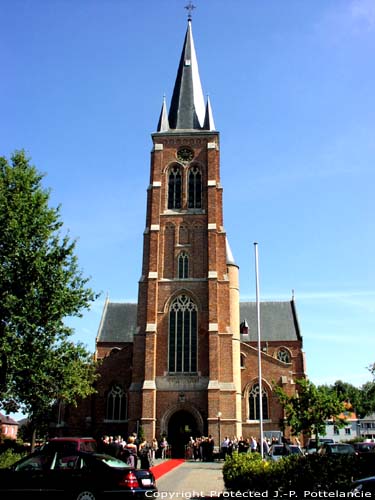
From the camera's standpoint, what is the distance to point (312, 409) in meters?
32.3

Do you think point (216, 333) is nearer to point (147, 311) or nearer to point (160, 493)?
point (147, 311)

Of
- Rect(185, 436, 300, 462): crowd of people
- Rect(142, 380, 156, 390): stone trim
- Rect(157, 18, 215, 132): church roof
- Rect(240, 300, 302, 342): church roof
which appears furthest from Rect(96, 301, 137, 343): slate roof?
Rect(157, 18, 215, 132): church roof

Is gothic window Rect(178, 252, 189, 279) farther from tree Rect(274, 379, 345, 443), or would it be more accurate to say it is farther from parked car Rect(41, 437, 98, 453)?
parked car Rect(41, 437, 98, 453)

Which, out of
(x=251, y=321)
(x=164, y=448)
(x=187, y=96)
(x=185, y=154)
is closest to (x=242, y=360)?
(x=251, y=321)

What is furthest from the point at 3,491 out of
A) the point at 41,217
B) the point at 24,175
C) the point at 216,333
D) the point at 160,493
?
the point at 216,333

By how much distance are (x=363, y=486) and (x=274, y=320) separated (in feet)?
141

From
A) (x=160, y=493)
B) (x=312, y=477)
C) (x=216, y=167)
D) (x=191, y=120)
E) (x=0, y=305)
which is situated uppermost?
(x=191, y=120)

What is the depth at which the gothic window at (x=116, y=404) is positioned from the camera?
126 ft

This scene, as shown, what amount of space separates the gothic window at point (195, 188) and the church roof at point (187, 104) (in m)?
4.30

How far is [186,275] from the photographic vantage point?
1519 inches

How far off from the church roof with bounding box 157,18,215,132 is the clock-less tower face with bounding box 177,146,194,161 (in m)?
2.05

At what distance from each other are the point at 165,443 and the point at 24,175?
20.6 meters

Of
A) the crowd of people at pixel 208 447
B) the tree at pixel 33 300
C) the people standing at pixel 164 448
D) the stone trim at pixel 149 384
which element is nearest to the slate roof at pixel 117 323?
the stone trim at pixel 149 384

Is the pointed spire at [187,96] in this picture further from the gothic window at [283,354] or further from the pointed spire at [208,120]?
the gothic window at [283,354]
